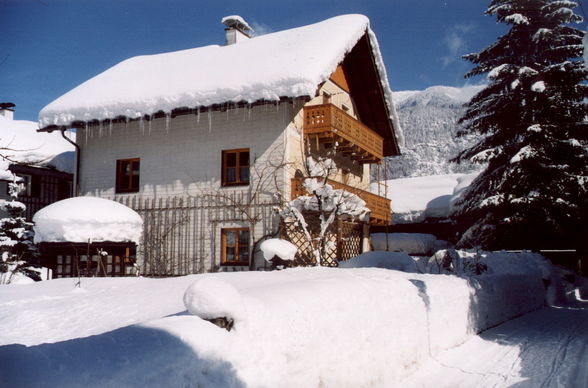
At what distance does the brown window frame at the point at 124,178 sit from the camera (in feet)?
61.1

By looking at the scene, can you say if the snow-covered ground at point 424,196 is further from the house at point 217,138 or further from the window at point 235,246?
→ the window at point 235,246

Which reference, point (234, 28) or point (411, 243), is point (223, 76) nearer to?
point (234, 28)

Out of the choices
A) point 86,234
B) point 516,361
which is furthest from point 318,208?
point 516,361

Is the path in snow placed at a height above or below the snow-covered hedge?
below

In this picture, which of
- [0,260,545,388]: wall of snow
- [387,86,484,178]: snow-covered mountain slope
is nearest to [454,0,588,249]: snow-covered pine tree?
[0,260,545,388]: wall of snow

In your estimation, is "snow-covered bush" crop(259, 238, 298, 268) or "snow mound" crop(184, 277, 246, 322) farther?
"snow-covered bush" crop(259, 238, 298, 268)

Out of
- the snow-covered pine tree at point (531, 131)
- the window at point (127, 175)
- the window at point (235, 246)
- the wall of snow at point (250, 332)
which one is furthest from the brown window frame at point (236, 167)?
the snow-covered pine tree at point (531, 131)

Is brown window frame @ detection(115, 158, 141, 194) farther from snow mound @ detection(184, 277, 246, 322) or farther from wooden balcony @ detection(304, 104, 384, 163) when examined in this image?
snow mound @ detection(184, 277, 246, 322)

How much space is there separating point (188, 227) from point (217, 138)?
3086mm

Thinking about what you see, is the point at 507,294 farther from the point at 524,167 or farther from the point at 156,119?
the point at 156,119

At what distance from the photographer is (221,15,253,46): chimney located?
838 inches

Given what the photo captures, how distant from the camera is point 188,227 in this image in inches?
685

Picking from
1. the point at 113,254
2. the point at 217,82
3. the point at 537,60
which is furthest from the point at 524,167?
the point at 113,254

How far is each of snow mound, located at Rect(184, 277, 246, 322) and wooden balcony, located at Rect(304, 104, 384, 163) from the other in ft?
43.4
